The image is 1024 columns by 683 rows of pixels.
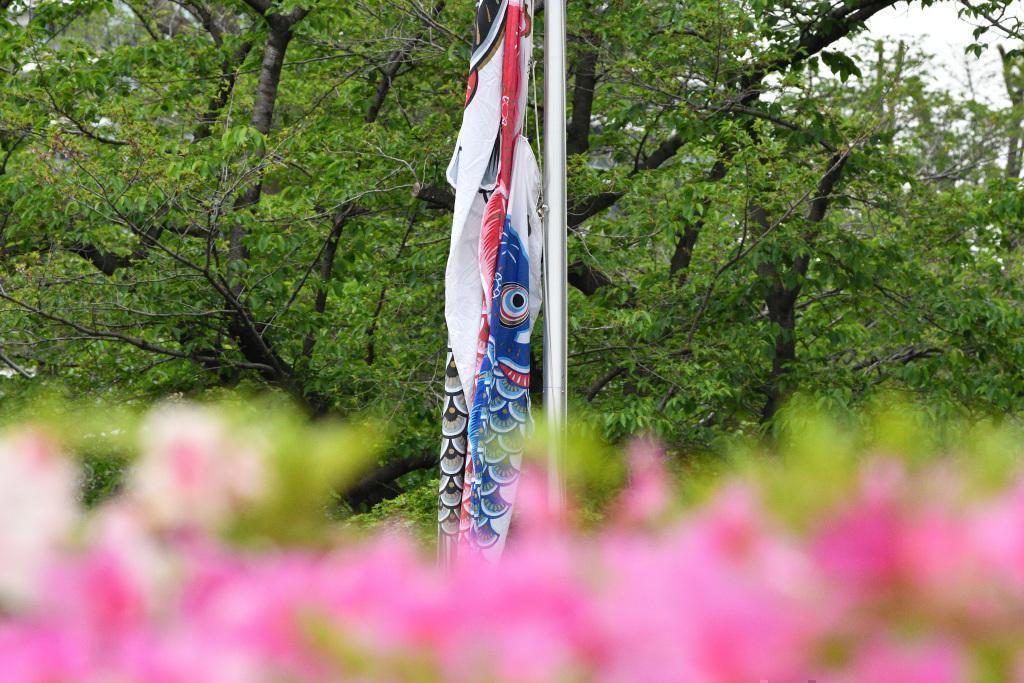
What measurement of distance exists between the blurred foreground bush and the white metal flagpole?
7.25ft

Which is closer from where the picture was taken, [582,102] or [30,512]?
[30,512]

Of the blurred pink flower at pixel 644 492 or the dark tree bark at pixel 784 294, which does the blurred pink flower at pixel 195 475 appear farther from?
the dark tree bark at pixel 784 294

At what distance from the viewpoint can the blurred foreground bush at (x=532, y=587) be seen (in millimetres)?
368

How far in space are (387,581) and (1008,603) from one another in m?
0.23

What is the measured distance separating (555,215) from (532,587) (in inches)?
101

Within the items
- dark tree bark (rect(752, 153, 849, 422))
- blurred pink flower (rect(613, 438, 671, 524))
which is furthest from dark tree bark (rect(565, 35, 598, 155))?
blurred pink flower (rect(613, 438, 671, 524))

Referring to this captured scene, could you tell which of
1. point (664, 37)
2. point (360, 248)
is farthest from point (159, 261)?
point (664, 37)

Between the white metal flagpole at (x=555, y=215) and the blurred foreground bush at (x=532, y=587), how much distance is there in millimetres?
2209

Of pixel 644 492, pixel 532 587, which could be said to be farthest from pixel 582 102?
pixel 532 587

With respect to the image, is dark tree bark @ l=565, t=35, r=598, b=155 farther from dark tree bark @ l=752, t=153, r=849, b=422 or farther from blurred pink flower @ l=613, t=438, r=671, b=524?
blurred pink flower @ l=613, t=438, r=671, b=524

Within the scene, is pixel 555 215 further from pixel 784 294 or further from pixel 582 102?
pixel 582 102

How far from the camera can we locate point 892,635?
38cm

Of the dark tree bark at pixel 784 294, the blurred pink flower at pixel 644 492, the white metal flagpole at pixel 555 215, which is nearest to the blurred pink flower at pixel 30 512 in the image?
the blurred pink flower at pixel 644 492

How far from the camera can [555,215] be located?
2947mm
